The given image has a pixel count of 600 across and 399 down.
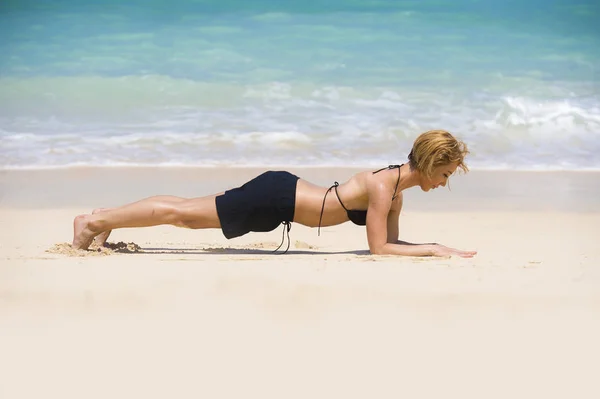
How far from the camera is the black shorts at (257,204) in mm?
5730

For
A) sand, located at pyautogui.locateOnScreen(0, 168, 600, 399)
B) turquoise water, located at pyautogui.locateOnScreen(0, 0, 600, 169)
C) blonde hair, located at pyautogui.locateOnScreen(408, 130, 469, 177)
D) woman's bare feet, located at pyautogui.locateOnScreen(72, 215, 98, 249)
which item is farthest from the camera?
turquoise water, located at pyautogui.locateOnScreen(0, 0, 600, 169)

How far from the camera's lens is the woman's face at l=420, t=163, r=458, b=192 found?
222 inches

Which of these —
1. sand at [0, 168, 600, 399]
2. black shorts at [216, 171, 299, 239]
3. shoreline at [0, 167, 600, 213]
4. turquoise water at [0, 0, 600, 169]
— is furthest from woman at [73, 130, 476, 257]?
turquoise water at [0, 0, 600, 169]

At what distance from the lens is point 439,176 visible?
5684mm

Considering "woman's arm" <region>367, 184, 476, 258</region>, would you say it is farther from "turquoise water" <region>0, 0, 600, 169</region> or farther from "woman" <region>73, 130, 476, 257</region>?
"turquoise water" <region>0, 0, 600, 169</region>

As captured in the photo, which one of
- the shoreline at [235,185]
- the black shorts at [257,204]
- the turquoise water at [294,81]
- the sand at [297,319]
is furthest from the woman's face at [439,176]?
the turquoise water at [294,81]

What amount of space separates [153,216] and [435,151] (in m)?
1.97

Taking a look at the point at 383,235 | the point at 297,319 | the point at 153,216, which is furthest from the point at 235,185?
the point at 297,319

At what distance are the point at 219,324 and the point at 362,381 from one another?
0.90m

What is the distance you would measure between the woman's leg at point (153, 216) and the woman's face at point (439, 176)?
146 centimetres

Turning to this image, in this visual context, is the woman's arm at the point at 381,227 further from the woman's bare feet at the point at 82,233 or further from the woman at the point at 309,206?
the woman's bare feet at the point at 82,233

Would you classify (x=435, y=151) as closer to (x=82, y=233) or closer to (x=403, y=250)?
(x=403, y=250)

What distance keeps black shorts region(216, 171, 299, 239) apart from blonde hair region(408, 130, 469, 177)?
898 mm

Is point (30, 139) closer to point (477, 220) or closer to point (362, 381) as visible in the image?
point (477, 220)
